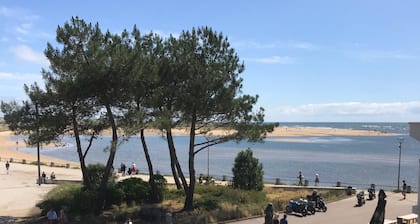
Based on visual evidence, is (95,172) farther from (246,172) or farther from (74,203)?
(246,172)

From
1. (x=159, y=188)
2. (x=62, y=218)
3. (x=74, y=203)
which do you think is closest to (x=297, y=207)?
(x=159, y=188)

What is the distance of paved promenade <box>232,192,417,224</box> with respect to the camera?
2347cm

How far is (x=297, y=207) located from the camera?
24922mm

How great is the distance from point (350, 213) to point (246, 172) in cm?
890

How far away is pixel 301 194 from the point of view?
33.7 meters

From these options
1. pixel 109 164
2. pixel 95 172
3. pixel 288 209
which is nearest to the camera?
pixel 288 209

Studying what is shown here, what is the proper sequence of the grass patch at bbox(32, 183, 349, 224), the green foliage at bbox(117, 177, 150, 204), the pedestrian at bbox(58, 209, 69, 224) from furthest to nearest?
the green foliage at bbox(117, 177, 150, 204) < the grass patch at bbox(32, 183, 349, 224) < the pedestrian at bbox(58, 209, 69, 224)

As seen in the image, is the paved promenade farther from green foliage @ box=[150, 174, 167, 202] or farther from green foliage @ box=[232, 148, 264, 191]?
green foliage @ box=[150, 174, 167, 202]

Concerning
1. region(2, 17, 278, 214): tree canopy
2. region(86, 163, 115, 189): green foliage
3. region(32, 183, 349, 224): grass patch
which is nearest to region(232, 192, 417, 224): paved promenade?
region(32, 183, 349, 224): grass patch

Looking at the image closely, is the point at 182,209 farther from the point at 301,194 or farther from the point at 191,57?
the point at 301,194

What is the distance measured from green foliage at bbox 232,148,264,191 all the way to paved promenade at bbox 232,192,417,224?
594 cm

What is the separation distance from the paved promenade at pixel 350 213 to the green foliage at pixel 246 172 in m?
5.94

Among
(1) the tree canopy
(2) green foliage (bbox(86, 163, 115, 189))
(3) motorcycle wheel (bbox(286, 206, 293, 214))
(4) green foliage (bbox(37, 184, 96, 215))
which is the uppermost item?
(1) the tree canopy

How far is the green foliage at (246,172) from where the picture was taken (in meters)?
33.3
